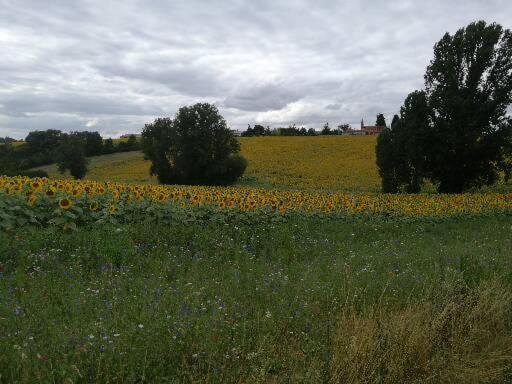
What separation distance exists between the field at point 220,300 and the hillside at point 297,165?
25.2 m

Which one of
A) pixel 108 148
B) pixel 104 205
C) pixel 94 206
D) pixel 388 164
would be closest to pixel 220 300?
pixel 94 206

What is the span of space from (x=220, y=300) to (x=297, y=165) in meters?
41.1

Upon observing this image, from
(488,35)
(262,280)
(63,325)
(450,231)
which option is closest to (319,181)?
(488,35)

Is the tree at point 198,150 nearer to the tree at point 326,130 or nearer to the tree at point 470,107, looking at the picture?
the tree at point 470,107

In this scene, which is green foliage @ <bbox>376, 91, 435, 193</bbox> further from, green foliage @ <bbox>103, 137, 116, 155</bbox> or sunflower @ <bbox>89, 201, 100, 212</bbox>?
green foliage @ <bbox>103, 137, 116, 155</bbox>

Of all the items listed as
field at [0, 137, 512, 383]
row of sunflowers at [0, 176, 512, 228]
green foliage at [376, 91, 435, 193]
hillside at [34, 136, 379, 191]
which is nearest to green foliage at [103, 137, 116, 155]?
hillside at [34, 136, 379, 191]

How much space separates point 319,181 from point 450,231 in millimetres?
22811

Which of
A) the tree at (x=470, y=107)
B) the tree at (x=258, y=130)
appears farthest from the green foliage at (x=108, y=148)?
the tree at (x=470, y=107)

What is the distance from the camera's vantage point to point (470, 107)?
27578mm

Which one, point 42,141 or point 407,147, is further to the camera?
point 42,141

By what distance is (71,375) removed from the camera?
3.07 m

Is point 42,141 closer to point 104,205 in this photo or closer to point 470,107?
point 470,107

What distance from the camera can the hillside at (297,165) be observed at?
3712cm

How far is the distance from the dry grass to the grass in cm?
1
